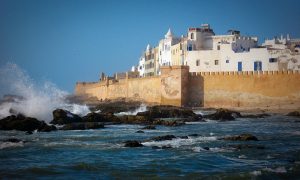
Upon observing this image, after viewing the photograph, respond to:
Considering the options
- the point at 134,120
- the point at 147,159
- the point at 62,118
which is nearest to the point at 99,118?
the point at 134,120

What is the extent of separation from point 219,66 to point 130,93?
8.95m

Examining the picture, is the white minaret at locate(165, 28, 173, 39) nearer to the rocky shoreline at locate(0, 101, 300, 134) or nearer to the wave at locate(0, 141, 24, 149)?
the rocky shoreline at locate(0, 101, 300, 134)

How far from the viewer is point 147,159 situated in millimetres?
10211

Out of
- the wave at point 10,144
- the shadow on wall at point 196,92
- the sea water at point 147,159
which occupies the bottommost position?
the sea water at point 147,159

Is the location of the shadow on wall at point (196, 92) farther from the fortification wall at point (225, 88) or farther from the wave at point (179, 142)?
the wave at point (179, 142)

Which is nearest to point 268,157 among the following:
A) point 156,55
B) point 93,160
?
point 93,160

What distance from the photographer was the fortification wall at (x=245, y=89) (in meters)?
30.7

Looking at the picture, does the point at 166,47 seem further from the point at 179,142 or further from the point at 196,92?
the point at 179,142


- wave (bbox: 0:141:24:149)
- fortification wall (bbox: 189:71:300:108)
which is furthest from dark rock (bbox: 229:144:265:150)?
fortification wall (bbox: 189:71:300:108)

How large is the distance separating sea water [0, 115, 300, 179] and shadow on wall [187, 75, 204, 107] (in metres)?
18.7

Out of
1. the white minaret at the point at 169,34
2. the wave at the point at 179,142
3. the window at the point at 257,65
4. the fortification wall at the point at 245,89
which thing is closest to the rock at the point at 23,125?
the wave at the point at 179,142

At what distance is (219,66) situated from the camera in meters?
37.6

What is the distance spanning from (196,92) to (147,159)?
2344 cm

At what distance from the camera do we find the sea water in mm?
8562
